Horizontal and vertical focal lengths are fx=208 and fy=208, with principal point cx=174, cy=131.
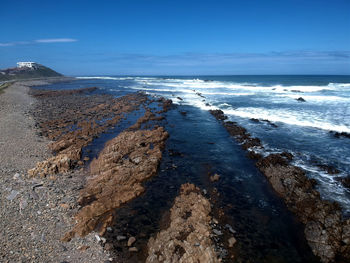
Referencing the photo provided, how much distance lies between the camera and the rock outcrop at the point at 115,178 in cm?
909

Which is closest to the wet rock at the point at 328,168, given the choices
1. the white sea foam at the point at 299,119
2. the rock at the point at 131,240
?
the white sea foam at the point at 299,119

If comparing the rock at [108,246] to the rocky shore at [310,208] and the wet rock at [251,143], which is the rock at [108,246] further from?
the wet rock at [251,143]

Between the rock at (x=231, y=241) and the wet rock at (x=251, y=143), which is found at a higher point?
the wet rock at (x=251, y=143)

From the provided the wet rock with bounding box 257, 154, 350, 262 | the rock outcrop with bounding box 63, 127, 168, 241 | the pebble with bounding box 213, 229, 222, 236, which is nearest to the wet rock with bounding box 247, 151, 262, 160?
the wet rock with bounding box 257, 154, 350, 262

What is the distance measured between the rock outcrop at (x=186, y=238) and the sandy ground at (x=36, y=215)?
1.98 m

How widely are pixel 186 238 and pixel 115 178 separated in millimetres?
5770

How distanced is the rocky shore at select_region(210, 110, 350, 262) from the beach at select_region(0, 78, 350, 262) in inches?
1.5

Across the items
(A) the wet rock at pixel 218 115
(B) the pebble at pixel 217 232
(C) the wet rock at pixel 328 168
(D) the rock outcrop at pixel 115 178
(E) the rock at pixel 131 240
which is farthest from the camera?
(A) the wet rock at pixel 218 115

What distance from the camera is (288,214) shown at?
995 centimetres

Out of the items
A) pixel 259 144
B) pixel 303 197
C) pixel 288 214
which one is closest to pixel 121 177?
pixel 288 214

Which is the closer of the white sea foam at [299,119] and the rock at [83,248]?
the rock at [83,248]

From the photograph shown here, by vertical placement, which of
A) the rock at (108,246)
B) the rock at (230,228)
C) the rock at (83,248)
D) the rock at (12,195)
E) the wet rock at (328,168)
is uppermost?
the rock at (12,195)

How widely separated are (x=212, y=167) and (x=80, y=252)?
940cm

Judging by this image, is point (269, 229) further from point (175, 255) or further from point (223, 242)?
point (175, 255)
